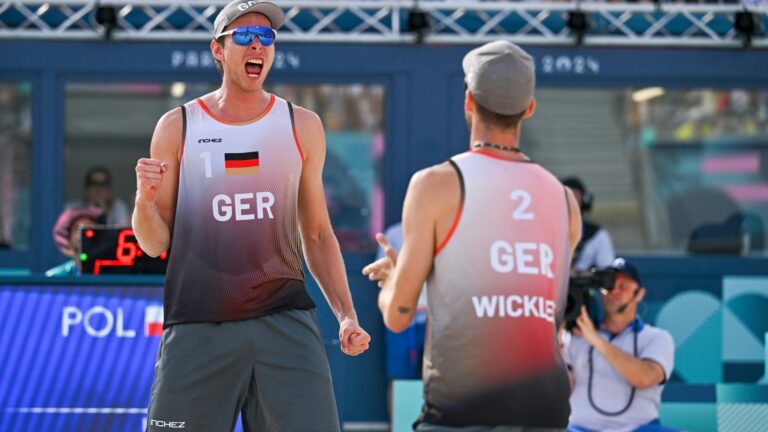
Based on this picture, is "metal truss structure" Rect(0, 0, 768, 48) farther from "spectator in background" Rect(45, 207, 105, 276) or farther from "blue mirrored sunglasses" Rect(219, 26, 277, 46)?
"blue mirrored sunglasses" Rect(219, 26, 277, 46)

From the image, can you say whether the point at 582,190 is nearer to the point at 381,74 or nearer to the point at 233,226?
the point at 381,74

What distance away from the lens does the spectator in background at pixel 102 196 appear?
9391mm

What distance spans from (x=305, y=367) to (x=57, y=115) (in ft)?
20.0

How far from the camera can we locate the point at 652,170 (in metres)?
9.77

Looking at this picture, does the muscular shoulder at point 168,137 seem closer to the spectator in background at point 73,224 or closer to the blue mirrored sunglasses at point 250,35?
the blue mirrored sunglasses at point 250,35

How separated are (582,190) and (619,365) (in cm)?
306

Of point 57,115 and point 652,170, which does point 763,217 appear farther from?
point 57,115

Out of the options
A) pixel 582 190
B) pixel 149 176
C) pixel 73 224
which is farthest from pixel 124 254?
pixel 582 190

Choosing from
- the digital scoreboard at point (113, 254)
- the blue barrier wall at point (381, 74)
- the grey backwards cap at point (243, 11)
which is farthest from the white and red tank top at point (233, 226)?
the blue barrier wall at point (381, 74)

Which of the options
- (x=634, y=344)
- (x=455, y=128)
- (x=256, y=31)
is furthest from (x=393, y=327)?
(x=455, y=128)

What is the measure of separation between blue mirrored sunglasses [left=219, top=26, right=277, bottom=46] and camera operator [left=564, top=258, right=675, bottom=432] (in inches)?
108

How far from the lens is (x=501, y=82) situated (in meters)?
3.36

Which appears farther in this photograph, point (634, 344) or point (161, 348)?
point (634, 344)

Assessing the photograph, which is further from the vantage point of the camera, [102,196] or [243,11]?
[102,196]
